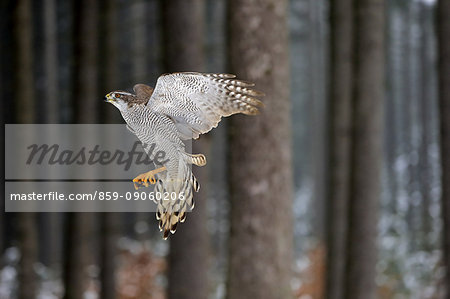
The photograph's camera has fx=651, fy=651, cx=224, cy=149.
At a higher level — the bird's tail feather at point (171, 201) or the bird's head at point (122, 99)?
the bird's head at point (122, 99)

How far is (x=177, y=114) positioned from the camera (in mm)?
2520

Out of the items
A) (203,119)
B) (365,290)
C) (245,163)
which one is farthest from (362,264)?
(203,119)

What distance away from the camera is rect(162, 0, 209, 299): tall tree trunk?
4.43 meters

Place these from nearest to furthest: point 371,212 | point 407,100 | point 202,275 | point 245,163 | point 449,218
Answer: point 245,163 → point 202,275 → point 449,218 → point 371,212 → point 407,100

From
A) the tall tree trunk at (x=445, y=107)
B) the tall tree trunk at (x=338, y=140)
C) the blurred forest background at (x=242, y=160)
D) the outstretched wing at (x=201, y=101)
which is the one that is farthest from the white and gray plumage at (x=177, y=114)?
the tall tree trunk at (x=338, y=140)

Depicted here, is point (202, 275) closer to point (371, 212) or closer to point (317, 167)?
point (371, 212)

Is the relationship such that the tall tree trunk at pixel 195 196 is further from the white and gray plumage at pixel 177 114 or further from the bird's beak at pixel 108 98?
the bird's beak at pixel 108 98

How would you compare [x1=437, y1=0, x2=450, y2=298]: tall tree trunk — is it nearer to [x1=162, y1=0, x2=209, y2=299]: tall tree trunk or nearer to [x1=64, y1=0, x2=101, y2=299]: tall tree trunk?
[x1=162, y1=0, x2=209, y2=299]: tall tree trunk

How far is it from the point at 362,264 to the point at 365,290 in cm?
27

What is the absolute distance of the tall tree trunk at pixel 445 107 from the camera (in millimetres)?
5008

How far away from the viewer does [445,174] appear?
506 centimetres

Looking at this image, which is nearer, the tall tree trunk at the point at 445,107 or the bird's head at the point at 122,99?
the bird's head at the point at 122,99

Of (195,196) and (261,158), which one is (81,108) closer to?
(195,196)

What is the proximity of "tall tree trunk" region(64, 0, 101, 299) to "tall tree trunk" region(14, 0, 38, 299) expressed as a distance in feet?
1.01
